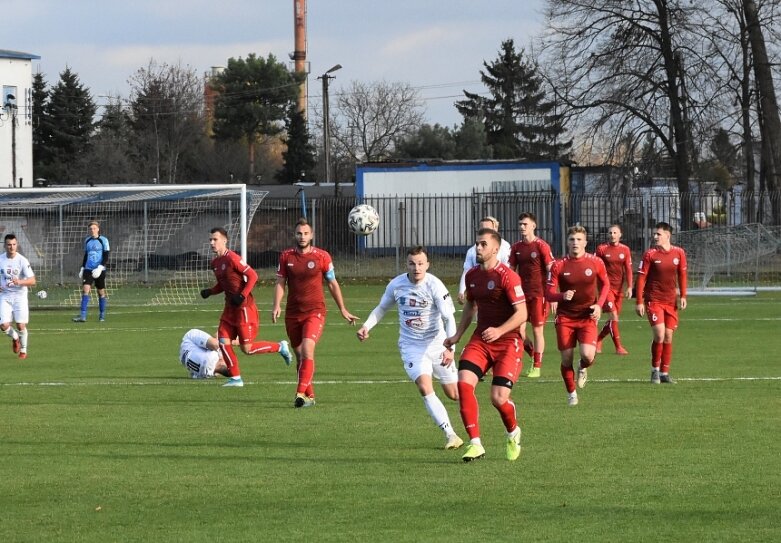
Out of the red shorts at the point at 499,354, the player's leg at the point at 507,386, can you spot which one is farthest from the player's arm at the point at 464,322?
the player's leg at the point at 507,386

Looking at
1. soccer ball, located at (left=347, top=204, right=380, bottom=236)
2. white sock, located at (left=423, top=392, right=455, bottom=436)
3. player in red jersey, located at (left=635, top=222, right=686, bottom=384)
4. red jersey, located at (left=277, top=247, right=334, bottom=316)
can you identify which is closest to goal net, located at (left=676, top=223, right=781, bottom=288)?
soccer ball, located at (left=347, top=204, right=380, bottom=236)

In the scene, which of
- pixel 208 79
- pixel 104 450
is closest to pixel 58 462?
pixel 104 450

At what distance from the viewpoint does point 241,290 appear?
15.7 m

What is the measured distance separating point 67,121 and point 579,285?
7363cm

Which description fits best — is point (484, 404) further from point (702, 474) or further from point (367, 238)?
point (367, 238)

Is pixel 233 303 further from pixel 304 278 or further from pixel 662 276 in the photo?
pixel 662 276

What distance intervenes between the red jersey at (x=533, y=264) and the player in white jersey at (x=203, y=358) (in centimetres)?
423

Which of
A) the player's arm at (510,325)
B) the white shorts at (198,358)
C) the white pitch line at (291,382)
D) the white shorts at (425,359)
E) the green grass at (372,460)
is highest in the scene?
the player's arm at (510,325)

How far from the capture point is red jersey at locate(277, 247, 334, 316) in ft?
45.8

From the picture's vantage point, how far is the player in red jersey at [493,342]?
995 centimetres

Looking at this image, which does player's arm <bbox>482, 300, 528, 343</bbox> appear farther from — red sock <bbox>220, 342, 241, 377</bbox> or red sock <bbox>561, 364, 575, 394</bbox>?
red sock <bbox>220, 342, 241, 377</bbox>

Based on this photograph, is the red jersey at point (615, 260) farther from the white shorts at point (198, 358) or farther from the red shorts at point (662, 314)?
the white shorts at point (198, 358)

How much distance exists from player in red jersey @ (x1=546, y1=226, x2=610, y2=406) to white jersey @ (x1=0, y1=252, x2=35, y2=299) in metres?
10.5

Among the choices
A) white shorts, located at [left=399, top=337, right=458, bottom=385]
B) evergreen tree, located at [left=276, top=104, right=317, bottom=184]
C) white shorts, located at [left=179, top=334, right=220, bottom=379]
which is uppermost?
evergreen tree, located at [left=276, top=104, right=317, bottom=184]
